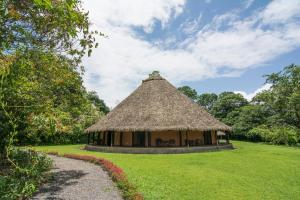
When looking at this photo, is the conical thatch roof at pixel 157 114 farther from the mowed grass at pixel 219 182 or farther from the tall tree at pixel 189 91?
the tall tree at pixel 189 91

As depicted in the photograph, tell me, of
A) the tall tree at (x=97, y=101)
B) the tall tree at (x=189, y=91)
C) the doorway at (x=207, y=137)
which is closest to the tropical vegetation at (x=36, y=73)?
the doorway at (x=207, y=137)

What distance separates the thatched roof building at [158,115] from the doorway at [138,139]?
41 centimetres

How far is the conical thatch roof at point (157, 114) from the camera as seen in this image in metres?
28.0

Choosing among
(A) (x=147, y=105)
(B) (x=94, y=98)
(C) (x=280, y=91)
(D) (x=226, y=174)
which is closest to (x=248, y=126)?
(C) (x=280, y=91)

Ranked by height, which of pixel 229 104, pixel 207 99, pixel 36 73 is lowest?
pixel 36 73

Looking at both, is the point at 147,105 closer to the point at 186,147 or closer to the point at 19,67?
the point at 186,147

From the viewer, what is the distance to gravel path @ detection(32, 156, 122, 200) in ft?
32.4

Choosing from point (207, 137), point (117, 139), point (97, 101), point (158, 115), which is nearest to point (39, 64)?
point (158, 115)

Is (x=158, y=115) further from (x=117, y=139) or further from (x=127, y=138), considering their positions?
(x=117, y=139)

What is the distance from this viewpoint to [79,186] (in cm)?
1138

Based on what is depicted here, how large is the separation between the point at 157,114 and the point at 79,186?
61.8ft

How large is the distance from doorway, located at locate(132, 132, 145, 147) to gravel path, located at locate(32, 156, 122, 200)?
14.9m

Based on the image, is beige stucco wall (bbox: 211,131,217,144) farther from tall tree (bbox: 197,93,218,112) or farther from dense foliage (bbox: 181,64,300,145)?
tall tree (bbox: 197,93,218,112)

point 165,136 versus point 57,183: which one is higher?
point 165,136
